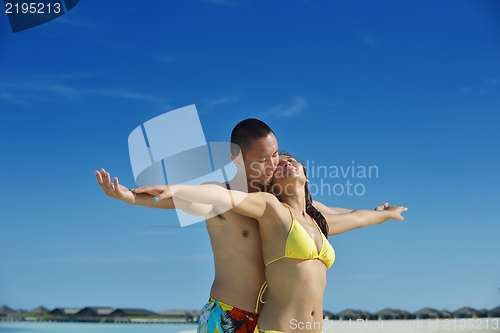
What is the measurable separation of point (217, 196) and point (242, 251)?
3.21ft

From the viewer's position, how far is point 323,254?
5.10 metres

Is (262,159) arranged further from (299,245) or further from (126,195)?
(126,195)

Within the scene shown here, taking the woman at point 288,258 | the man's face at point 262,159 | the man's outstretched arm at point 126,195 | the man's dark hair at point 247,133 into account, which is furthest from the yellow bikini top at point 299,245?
the man's outstretched arm at point 126,195

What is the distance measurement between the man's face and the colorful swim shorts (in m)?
1.26

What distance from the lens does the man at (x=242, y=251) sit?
16.7 ft

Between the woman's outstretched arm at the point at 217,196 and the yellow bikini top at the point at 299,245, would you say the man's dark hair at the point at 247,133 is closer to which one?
the woman's outstretched arm at the point at 217,196

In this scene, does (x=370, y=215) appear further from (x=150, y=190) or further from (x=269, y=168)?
(x=150, y=190)

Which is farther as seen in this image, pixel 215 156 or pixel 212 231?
pixel 215 156

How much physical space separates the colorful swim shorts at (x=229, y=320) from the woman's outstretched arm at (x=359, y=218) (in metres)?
1.40

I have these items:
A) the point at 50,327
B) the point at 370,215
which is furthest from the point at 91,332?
the point at 370,215

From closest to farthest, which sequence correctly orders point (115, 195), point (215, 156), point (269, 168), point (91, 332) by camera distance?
1. point (115, 195)
2. point (269, 168)
3. point (215, 156)
4. point (91, 332)

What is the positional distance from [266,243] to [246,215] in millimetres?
380

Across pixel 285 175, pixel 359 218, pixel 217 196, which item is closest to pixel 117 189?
pixel 217 196

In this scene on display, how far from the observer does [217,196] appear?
4.36 m
